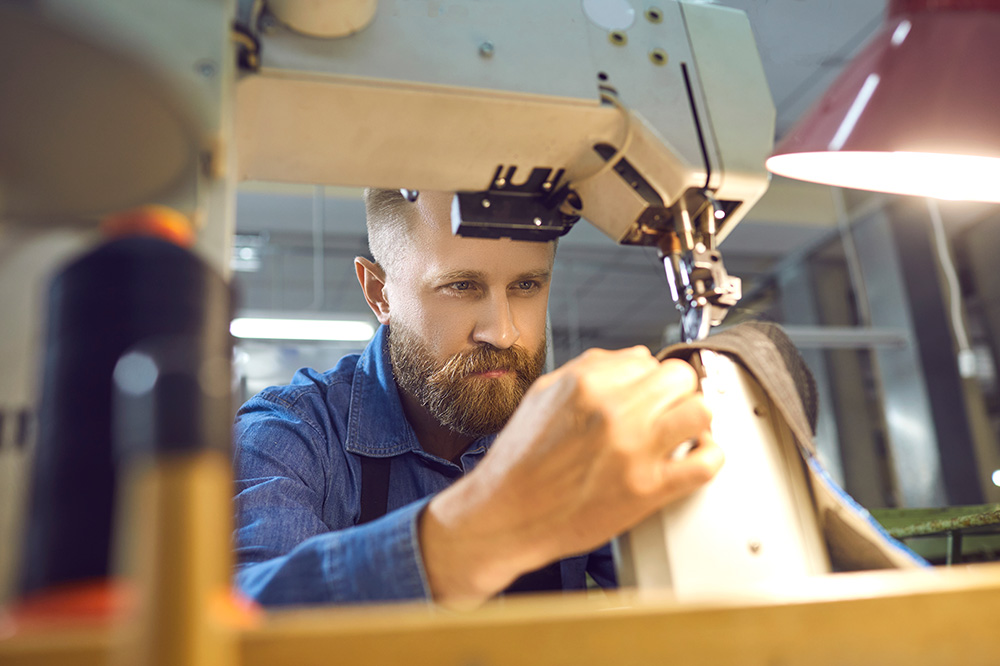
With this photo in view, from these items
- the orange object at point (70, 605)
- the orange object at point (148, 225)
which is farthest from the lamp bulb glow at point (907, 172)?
the orange object at point (70, 605)

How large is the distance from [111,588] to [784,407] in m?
0.54

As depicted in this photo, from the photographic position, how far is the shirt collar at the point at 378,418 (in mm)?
1142

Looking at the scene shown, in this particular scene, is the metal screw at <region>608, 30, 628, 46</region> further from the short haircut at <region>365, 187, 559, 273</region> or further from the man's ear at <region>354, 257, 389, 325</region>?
the man's ear at <region>354, 257, 389, 325</region>

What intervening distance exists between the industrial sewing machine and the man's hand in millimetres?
50

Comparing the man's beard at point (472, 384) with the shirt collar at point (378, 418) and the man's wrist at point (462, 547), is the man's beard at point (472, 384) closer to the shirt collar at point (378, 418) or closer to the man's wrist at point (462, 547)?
the shirt collar at point (378, 418)

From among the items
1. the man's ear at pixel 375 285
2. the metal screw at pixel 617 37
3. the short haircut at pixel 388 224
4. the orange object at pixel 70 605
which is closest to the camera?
the orange object at pixel 70 605

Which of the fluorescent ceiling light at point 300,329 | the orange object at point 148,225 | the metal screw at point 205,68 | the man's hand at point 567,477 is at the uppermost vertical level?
the fluorescent ceiling light at point 300,329

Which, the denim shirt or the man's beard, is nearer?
the denim shirt

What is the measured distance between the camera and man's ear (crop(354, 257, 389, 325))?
1.43 m

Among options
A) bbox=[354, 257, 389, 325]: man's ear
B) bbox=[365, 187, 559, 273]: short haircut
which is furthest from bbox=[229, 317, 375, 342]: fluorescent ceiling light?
bbox=[365, 187, 559, 273]: short haircut

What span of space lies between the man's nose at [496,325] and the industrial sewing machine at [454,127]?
0.74ft

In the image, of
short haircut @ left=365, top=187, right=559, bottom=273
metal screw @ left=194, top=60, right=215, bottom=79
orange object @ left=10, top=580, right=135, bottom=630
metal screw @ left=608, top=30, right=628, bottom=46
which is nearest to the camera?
orange object @ left=10, top=580, right=135, bottom=630

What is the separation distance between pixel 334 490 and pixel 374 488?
2.5 inches

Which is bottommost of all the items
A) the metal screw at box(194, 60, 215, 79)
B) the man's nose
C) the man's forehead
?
the man's nose
